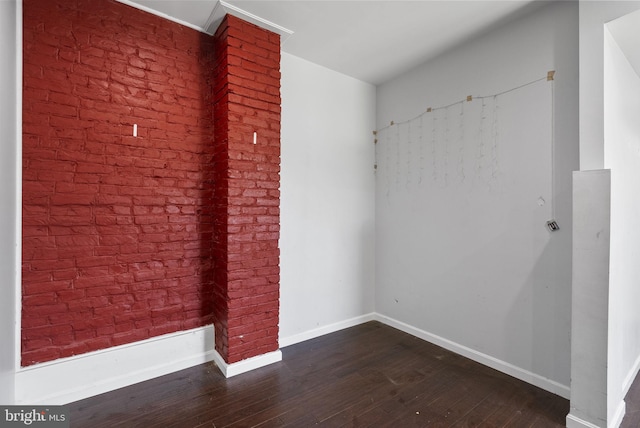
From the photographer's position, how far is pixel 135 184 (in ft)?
7.83

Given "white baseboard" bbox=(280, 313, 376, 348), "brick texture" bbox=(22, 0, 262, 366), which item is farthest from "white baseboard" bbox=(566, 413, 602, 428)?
"brick texture" bbox=(22, 0, 262, 366)

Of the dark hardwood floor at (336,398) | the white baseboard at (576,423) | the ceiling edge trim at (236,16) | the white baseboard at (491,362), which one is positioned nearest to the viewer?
the white baseboard at (576,423)

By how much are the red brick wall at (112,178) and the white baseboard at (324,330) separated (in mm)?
822

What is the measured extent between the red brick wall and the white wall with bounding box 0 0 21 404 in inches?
3.4

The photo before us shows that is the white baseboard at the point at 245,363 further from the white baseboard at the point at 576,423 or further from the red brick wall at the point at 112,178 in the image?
the white baseboard at the point at 576,423

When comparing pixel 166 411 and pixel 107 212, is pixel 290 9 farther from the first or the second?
pixel 166 411

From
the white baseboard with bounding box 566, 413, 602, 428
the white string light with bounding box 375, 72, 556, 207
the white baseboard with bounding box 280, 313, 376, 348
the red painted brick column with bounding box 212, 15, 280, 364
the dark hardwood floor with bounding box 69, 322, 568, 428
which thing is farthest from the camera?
the white baseboard with bounding box 280, 313, 376, 348

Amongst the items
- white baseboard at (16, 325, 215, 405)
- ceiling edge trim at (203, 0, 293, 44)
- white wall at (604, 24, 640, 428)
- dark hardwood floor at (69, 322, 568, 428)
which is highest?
ceiling edge trim at (203, 0, 293, 44)

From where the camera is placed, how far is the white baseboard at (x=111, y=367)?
2.02m

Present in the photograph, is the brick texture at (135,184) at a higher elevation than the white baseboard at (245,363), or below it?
Answer: higher

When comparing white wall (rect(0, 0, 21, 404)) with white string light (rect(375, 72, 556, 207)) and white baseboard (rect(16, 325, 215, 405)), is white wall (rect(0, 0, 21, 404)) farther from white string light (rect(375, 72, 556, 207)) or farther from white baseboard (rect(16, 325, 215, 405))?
white string light (rect(375, 72, 556, 207))

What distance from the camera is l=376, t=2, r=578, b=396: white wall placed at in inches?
90.0
